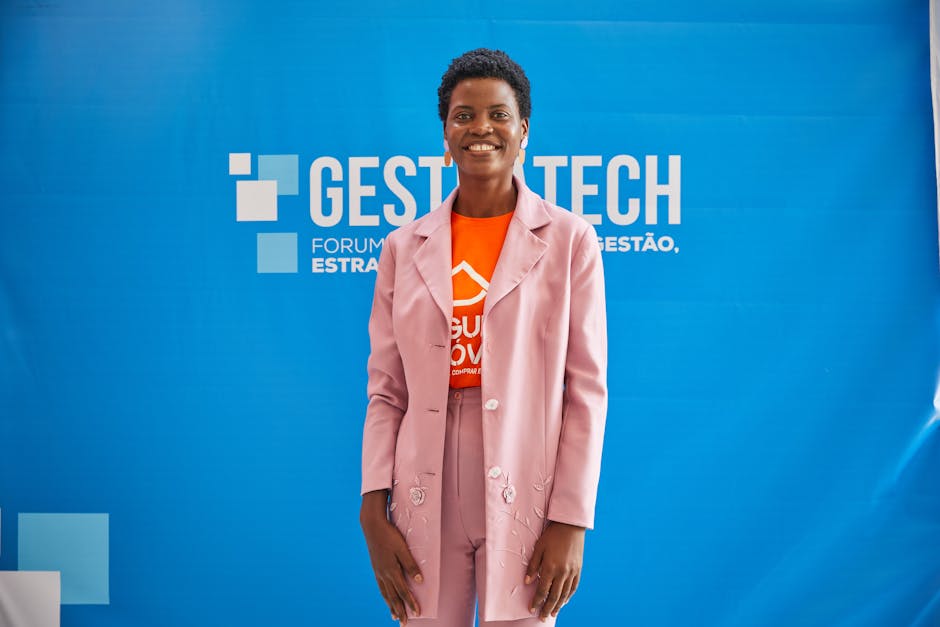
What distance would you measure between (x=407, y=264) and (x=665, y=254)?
3.86ft

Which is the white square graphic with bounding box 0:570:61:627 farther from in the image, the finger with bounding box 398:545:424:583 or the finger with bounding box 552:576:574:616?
the finger with bounding box 552:576:574:616

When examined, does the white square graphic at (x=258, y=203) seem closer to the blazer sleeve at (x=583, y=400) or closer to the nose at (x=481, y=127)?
the nose at (x=481, y=127)

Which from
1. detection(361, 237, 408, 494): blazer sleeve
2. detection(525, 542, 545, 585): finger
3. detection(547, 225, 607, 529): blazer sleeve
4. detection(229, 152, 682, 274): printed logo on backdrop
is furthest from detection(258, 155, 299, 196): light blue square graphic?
detection(525, 542, 545, 585): finger

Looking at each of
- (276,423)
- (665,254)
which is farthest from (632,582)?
(276,423)

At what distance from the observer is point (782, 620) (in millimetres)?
2463

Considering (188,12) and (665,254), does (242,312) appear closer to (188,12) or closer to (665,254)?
(188,12)

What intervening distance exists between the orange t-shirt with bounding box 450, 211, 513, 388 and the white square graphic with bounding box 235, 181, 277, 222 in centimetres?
114

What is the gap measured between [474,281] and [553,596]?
22.1 inches

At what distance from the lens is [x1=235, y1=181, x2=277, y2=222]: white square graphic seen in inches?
98.3

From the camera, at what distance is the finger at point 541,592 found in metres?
1.38

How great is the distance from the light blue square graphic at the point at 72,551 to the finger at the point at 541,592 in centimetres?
165

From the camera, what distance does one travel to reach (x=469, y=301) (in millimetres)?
1459

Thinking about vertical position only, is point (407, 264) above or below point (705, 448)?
above

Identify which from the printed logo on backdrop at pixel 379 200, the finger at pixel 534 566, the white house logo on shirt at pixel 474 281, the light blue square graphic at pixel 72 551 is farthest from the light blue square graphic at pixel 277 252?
the finger at pixel 534 566
